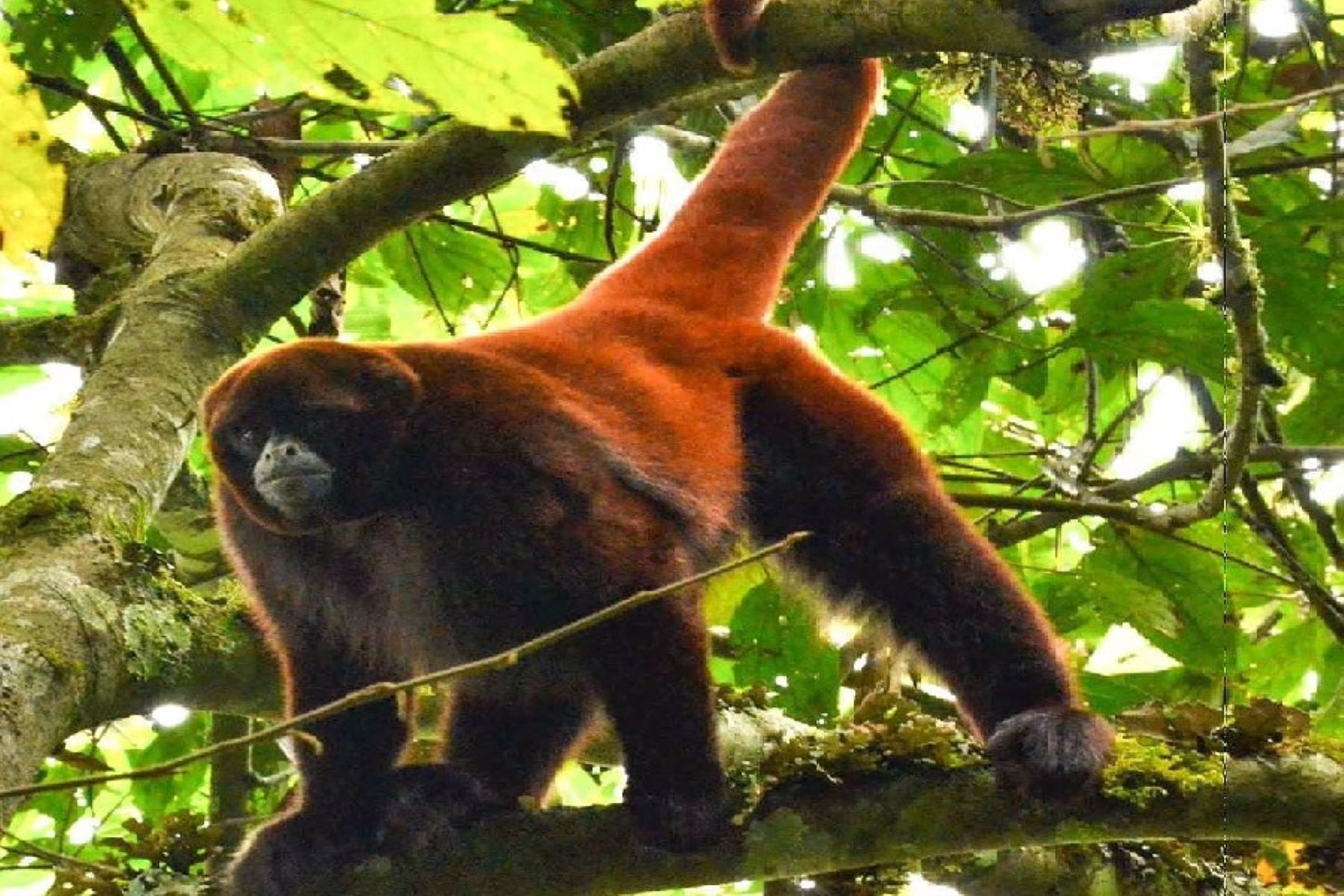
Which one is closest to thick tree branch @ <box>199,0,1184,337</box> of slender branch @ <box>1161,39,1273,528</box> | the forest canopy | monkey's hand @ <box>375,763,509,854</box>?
the forest canopy

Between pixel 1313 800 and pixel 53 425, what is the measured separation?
Result: 5.03 ft

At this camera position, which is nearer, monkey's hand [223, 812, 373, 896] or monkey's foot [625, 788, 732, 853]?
monkey's foot [625, 788, 732, 853]

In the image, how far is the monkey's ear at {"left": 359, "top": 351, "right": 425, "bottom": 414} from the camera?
1.67 metres

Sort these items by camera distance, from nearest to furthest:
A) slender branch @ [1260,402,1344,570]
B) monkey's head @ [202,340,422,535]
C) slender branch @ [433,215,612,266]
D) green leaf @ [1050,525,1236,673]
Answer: slender branch @ [1260,402,1344,570] → monkey's head @ [202,340,422,535] → green leaf @ [1050,525,1236,673] → slender branch @ [433,215,612,266]

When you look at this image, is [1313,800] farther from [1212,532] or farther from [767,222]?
[767,222]

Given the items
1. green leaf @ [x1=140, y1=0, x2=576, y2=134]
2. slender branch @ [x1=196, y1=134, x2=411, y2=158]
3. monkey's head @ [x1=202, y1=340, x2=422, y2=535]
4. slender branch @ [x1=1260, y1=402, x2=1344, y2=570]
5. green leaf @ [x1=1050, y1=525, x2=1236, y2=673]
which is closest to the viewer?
green leaf @ [x1=140, y1=0, x2=576, y2=134]

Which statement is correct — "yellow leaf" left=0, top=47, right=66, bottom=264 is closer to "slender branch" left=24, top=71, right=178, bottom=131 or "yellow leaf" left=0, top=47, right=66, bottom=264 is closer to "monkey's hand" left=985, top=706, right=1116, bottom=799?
"monkey's hand" left=985, top=706, right=1116, bottom=799

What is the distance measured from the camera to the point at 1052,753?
4.79 ft

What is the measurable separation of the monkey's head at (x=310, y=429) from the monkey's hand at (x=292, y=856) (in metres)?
0.32

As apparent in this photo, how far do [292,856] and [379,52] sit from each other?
1298mm

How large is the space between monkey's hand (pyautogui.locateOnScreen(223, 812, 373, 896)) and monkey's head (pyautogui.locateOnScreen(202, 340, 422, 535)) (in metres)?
0.32

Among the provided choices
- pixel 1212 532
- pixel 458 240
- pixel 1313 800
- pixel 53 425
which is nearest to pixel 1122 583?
pixel 1212 532

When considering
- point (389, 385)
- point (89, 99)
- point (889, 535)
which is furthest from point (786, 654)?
point (89, 99)

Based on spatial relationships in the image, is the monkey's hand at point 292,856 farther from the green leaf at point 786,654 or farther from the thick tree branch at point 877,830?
the green leaf at point 786,654
